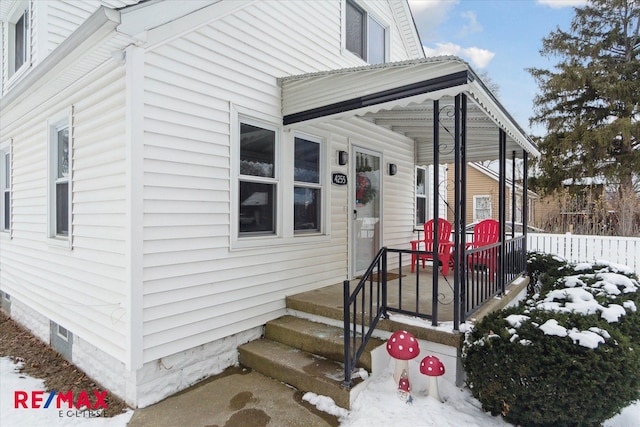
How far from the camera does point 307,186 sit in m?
4.77

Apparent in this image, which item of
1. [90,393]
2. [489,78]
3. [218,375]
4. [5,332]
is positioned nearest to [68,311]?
[90,393]

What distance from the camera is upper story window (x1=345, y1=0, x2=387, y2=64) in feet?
20.4

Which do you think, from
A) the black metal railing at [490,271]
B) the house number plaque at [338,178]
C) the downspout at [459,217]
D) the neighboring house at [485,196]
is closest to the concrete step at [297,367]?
the downspout at [459,217]

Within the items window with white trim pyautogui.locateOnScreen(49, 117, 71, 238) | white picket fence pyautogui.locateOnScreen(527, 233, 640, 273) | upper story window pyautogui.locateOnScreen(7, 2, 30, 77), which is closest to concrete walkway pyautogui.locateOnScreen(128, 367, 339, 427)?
window with white trim pyautogui.locateOnScreen(49, 117, 71, 238)

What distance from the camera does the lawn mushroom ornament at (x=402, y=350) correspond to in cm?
295

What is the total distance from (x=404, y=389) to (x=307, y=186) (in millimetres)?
2684

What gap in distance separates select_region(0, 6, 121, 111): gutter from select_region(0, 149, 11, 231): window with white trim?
3010mm

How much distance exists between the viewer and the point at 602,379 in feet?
7.90

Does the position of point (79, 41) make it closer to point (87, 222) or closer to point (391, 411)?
point (87, 222)

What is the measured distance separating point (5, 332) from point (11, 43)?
446cm

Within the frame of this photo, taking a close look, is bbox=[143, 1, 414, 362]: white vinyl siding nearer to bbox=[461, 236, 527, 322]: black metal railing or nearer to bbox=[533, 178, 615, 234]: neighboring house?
bbox=[461, 236, 527, 322]: black metal railing

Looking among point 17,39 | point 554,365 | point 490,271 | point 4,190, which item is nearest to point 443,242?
point 490,271

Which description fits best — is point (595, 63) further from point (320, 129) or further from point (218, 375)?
point (218, 375)

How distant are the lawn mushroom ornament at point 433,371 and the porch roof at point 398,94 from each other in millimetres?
2229
